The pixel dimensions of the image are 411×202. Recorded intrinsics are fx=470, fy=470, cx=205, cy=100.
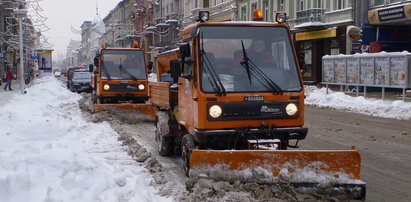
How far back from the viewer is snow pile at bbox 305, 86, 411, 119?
55.5 ft

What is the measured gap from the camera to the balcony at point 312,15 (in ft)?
98.9

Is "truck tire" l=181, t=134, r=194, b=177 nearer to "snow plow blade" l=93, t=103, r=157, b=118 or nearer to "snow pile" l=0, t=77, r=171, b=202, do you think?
"snow pile" l=0, t=77, r=171, b=202

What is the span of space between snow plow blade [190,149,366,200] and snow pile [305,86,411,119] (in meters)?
11.2

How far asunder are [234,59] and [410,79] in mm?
13882

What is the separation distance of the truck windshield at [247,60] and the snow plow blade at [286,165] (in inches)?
44.3

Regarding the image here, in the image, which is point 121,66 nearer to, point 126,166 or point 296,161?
point 126,166

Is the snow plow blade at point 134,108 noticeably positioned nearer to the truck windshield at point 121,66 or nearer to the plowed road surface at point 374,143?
the truck windshield at point 121,66

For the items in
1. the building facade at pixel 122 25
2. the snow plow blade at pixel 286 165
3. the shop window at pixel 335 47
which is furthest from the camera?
the building facade at pixel 122 25

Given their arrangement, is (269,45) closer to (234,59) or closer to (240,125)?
(234,59)

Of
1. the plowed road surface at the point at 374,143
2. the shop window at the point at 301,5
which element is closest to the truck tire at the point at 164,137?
the plowed road surface at the point at 374,143

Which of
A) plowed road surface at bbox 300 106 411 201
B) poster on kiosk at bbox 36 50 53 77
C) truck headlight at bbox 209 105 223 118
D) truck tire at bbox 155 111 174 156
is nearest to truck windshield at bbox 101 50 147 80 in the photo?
plowed road surface at bbox 300 106 411 201

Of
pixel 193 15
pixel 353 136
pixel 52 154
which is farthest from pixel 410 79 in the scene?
pixel 193 15

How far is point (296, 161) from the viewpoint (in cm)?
604

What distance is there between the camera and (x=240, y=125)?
6.75m
